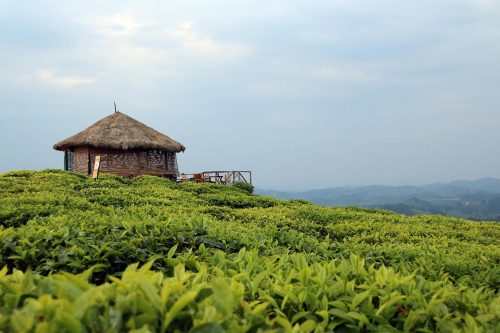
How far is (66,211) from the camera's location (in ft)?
24.0

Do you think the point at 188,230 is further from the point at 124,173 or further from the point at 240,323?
the point at 124,173

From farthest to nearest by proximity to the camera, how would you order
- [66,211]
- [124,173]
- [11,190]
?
[124,173] → [11,190] → [66,211]

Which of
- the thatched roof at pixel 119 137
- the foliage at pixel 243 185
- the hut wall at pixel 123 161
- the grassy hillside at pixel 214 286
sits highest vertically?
the thatched roof at pixel 119 137

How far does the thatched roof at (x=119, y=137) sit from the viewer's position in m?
29.6

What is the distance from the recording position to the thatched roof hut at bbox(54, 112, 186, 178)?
2980cm

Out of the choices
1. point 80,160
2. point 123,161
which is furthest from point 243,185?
point 80,160

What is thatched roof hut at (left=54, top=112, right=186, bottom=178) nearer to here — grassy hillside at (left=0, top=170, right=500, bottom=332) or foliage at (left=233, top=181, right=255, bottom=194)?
foliage at (left=233, top=181, right=255, bottom=194)

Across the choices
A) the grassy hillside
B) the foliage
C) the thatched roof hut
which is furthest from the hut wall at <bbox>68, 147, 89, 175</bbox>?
the grassy hillside

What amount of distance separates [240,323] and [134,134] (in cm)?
2989

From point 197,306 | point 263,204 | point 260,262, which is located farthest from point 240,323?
point 263,204

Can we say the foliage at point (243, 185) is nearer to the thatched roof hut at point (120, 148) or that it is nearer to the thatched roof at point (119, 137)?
the thatched roof hut at point (120, 148)

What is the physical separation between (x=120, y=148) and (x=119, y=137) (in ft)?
3.54

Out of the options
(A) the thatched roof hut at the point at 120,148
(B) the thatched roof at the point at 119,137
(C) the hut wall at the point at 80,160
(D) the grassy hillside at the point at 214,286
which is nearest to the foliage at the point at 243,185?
(A) the thatched roof hut at the point at 120,148

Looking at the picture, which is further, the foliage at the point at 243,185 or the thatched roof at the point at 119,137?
the thatched roof at the point at 119,137
